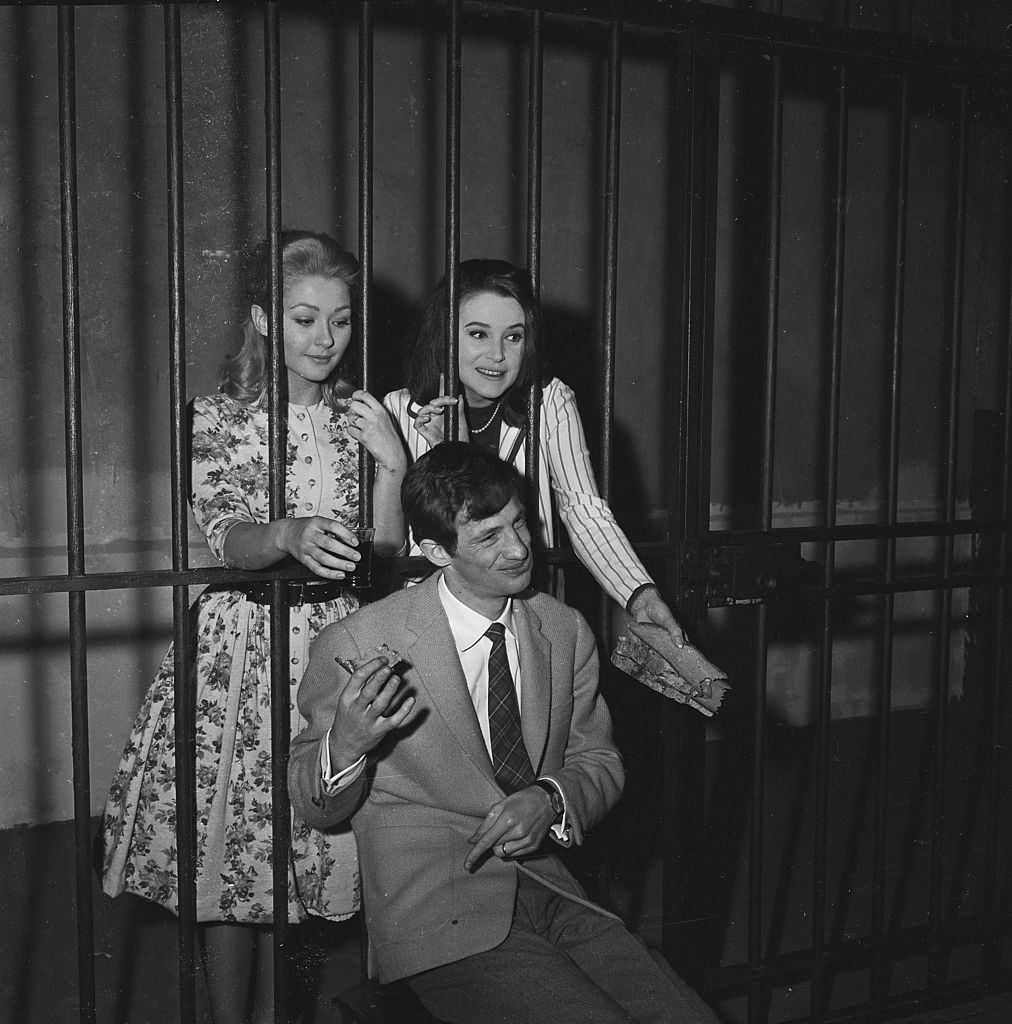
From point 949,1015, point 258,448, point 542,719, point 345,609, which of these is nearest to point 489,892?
point 542,719

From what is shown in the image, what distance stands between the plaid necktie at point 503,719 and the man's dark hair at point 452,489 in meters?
0.21

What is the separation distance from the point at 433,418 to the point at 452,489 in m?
0.22

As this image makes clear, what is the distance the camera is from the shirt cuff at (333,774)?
1.91 metres

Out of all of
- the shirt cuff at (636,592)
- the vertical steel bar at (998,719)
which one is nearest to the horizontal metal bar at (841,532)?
the vertical steel bar at (998,719)

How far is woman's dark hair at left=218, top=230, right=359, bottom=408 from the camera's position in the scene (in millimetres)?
2271

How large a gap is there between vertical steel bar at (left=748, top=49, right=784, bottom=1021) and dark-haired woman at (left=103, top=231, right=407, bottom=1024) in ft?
3.02

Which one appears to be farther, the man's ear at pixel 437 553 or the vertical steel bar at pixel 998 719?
the vertical steel bar at pixel 998 719

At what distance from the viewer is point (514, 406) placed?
2520mm

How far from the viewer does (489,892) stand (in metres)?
1.99

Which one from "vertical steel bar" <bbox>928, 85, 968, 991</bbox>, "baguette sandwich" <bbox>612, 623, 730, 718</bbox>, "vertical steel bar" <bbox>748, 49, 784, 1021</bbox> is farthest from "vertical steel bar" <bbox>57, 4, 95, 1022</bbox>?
"vertical steel bar" <bbox>928, 85, 968, 991</bbox>

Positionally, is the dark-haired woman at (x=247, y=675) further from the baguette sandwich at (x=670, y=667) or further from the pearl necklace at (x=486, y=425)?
the baguette sandwich at (x=670, y=667)

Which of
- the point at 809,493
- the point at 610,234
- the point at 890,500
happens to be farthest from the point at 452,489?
the point at 809,493

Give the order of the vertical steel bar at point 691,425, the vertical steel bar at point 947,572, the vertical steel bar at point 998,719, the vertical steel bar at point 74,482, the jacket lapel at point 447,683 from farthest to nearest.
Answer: the vertical steel bar at point 998,719
the vertical steel bar at point 947,572
the vertical steel bar at point 691,425
the jacket lapel at point 447,683
the vertical steel bar at point 74,482

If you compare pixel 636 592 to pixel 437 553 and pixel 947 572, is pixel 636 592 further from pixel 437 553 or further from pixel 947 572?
pixel 947 572
